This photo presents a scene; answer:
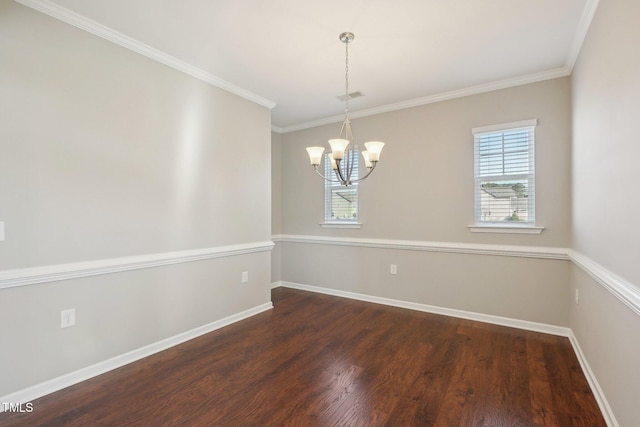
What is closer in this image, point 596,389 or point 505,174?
point 596,389

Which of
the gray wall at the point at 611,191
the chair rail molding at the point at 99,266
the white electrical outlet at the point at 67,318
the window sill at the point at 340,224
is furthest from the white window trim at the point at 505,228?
the white electrical outlet at the point at 67,318

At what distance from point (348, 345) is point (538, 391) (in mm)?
1484

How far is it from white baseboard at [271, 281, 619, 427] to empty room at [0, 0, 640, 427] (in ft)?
0.08

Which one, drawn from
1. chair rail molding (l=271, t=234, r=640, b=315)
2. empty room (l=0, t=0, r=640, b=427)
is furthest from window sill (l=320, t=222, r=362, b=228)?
empty room (l=0, t=0, r=640, b=427)

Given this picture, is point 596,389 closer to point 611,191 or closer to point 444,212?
point 611,191

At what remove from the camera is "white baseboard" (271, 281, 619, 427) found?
192 centimetres

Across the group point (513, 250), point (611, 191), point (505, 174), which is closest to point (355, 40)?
point (611, 191)

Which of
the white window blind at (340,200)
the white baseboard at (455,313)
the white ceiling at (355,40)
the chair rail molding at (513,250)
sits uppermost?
the white ceiling at (355,40)

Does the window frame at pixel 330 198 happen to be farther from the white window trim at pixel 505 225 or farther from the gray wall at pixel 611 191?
the gray wall at pixel 611 191

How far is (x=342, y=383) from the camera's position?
2.22 meters

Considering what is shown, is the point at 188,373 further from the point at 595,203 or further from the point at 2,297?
the point at 595,203

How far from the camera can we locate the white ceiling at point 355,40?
213cm

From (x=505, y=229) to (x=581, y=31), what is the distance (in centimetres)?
188

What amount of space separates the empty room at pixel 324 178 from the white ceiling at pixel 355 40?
20 millimetres
